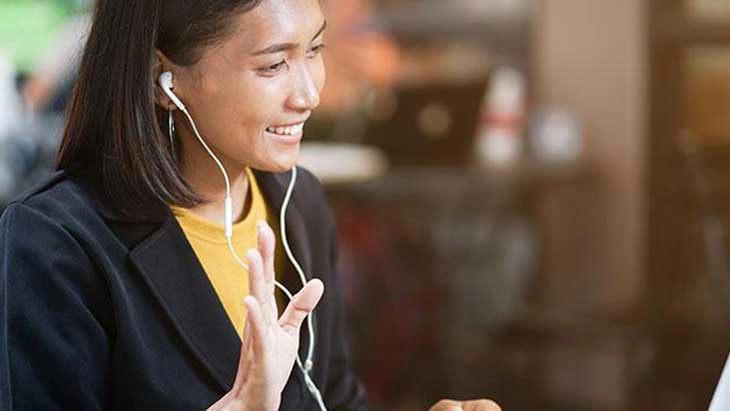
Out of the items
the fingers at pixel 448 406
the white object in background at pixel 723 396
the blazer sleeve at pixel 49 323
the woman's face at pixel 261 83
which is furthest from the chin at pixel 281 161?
the white object in background at pixel 723 396

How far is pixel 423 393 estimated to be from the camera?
4008 millimetres

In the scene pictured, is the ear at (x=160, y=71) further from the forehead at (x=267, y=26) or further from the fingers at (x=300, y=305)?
the fingers at (x=300, y=305)

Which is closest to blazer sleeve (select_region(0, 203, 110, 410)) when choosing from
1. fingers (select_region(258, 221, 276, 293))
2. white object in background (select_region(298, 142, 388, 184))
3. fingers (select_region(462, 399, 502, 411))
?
fingers (select_region(258, 221, 276, 293))

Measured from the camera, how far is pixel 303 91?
1.48 meters

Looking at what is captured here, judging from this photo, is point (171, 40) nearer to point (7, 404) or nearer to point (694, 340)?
point (7, 404)

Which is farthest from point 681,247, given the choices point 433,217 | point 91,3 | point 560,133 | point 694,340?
point 91,3

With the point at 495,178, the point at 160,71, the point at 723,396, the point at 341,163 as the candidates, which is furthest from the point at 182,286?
the point at 495,178

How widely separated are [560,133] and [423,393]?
3.10 feet

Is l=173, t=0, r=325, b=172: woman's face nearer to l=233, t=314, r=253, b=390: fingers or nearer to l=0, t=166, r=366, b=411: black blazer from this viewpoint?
l=0, t=166, r=366, b=411: black blazer

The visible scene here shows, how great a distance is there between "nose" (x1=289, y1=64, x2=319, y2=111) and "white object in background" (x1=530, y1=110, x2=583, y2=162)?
2.56 meters

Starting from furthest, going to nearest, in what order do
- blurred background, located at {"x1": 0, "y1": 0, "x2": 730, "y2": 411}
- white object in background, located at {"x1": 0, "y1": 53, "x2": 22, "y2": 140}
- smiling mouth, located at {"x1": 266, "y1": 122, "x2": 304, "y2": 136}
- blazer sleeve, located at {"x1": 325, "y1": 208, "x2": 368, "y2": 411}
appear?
white object in background, located at {"x1": 0, "y1": 53, "x2": 22, "y2": 140}
blurred background, located at {"x1": 0, "y1": 0, "x2": 730, "y2": 411}
blazer sleeve, located at {"x1": 325, "y1": 208, "x2": 368, "y2": 411}
smiling mouth, located at {"x1": 266, "y1": 122, "x2": 304, "y2": 136}

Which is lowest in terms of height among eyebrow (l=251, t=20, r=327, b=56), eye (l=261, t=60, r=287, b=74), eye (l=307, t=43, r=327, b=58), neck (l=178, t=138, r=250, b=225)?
neck (l=178, t=138, r=250, b=225)

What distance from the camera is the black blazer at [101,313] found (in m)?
1.40

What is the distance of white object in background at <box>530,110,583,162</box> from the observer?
13.1 feet
